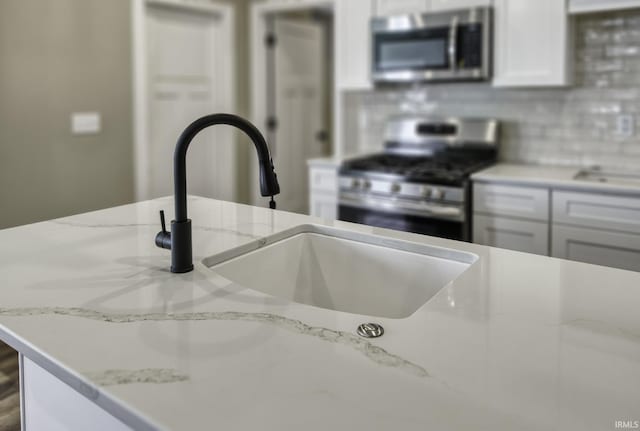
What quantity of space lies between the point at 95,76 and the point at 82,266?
272 cm

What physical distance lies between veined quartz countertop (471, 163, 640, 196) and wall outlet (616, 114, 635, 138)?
234 mm

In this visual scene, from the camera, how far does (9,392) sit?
2.43 metres

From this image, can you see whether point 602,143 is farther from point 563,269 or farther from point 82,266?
point 82,266

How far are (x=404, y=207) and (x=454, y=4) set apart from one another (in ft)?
4.03

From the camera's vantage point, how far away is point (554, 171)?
3.13 meters

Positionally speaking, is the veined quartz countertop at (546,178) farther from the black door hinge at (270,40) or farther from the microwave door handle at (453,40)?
the black door hinge at (270,40)

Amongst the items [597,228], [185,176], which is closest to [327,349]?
[185,176]

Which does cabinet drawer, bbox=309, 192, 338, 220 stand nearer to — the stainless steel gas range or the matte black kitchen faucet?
the stainless steel gas range

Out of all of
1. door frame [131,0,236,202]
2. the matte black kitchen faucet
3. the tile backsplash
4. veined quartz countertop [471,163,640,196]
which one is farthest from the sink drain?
door frame [131,0,236,202]

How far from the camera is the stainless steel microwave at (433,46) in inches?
126

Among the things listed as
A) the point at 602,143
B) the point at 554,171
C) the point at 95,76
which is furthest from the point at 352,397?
the point at 95,76

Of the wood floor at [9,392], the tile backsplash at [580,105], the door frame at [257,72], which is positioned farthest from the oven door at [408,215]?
the wood floor at [9,392]

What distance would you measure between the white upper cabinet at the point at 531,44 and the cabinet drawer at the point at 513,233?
0.78m

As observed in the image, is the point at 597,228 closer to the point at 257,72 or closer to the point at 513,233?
the point at 513,233
